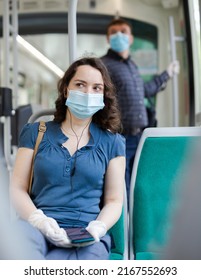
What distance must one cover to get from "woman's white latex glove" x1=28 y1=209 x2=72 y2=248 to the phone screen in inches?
0.6

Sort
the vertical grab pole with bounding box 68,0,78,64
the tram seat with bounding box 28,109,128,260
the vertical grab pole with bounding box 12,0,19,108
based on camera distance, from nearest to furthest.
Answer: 1. the tram seat with bounding box 28,109,128,260
2. the vertical grab pole with bounding box 68,0,78,64
3. the vertical grab pole with bounding box 12,0,19,108

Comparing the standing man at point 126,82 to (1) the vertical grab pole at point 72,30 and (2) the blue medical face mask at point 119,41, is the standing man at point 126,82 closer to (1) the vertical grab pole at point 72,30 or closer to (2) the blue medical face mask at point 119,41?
(2) the blue medical face mask at point 119,41

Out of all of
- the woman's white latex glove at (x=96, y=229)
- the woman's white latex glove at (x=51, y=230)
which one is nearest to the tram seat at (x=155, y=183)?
the woman's white latex glove at (x=96, y=229)

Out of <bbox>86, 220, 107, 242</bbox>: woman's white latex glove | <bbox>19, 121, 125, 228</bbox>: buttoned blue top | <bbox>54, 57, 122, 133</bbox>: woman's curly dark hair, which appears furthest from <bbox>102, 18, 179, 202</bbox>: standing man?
<bbox>86, 220, 107, 242</bbox>: woman's white latex glove

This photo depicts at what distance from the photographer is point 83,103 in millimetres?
1393

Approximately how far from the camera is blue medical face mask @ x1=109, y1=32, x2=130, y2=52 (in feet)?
8.05

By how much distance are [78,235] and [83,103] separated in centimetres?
45

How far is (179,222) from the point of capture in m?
1.05

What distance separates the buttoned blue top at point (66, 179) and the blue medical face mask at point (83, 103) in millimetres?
104

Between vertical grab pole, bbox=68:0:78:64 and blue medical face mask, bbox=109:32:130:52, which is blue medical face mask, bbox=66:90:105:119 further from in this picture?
blue medical face mask, bbox=109:32:130:52

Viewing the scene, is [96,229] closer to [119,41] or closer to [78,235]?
[78,235]

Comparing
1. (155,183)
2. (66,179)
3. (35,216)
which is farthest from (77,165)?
(155,183)
